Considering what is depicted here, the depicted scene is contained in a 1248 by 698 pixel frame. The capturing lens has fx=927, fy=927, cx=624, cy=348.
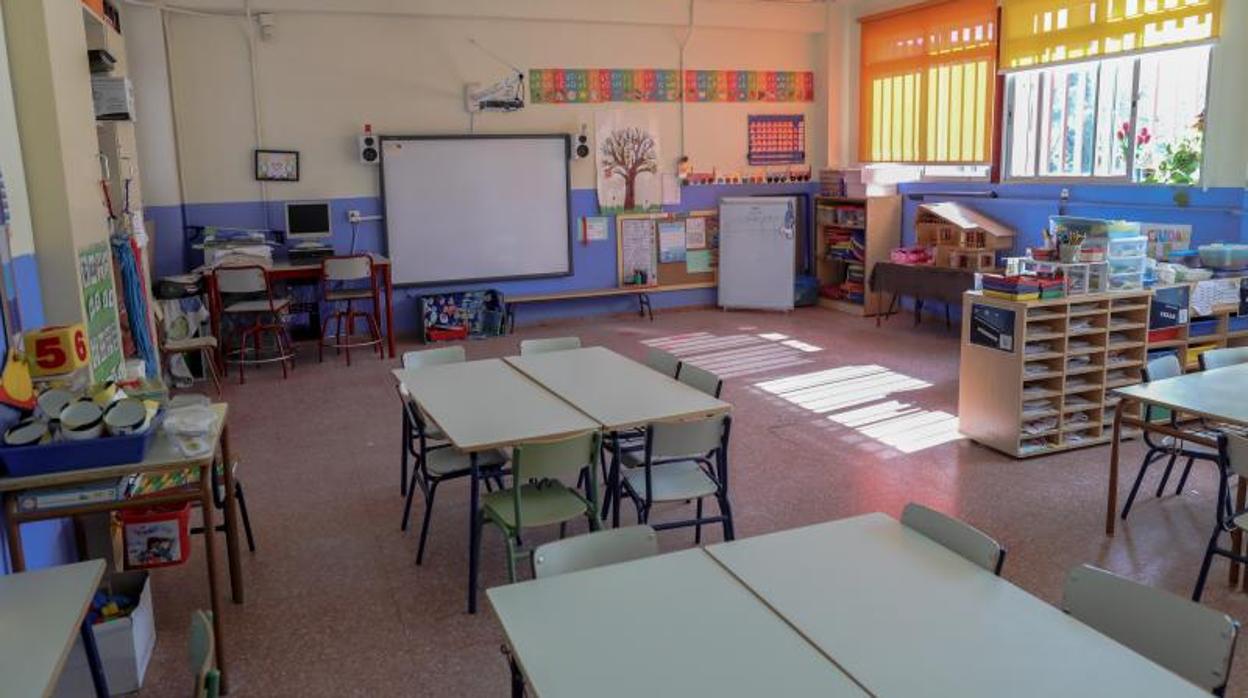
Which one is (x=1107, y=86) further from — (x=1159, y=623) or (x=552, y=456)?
(x=1159, y=623)

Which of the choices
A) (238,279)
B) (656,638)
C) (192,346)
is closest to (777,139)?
(238,279)

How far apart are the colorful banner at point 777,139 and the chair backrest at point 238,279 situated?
17.9 ft

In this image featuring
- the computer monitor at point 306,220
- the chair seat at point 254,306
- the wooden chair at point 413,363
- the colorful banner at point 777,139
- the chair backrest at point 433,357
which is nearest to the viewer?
the wooden chair at point 413,363

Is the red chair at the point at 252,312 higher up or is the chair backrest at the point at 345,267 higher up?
the chair backrest at the point at 345,267

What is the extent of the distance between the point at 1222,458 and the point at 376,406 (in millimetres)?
5075

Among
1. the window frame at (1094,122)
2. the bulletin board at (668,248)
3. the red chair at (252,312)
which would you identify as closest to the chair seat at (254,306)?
the red chair at (252,312)

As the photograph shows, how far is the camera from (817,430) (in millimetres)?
5812

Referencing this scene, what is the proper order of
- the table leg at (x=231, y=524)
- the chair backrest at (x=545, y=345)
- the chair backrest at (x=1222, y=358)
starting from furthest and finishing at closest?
the chair backrest at (x=545, y=345) → the chair backrest at (x=1222, y=358) → the table leg at (x=231, y=524)

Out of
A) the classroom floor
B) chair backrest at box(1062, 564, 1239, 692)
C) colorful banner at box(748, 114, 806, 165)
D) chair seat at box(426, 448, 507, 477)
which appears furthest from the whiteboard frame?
chair backrest at box(1062, 564, 1239, 692)

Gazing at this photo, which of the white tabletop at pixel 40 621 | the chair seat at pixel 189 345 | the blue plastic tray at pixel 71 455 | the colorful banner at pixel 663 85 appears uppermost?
the colorful banner at pixel 663 85

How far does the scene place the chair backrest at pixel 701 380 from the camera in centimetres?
405

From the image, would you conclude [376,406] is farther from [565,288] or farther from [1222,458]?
[1222,458]

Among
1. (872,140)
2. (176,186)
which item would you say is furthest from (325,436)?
(872,140)

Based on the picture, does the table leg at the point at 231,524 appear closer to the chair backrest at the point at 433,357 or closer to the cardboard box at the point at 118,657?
the cardboard box at the point at 118,657
